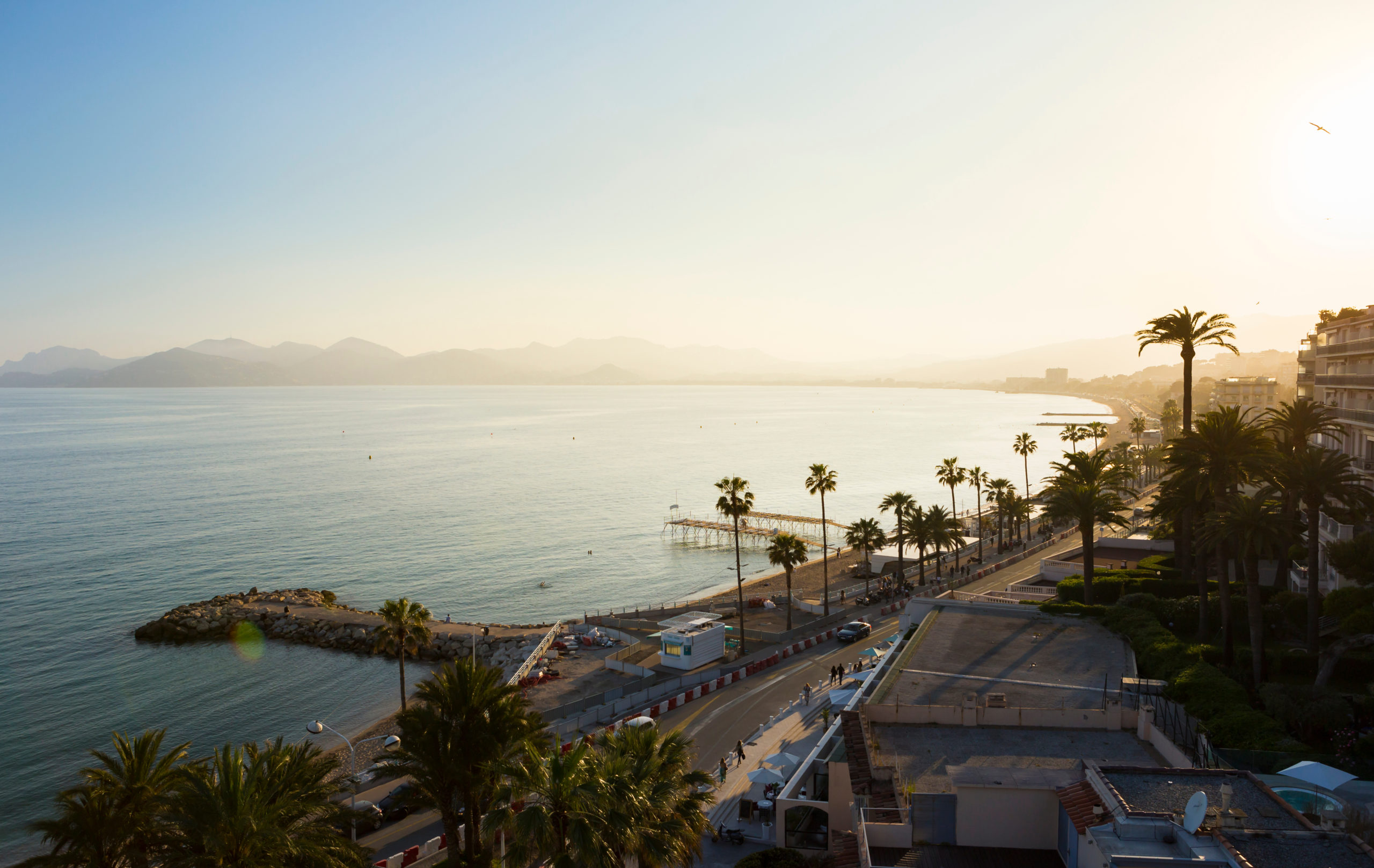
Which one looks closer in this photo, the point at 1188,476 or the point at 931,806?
the point at 931,806

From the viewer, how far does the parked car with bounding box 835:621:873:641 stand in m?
46.9

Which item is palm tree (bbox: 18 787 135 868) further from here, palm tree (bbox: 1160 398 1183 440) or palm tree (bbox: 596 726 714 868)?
palm tree (bbox: 1160 398 1183 440)

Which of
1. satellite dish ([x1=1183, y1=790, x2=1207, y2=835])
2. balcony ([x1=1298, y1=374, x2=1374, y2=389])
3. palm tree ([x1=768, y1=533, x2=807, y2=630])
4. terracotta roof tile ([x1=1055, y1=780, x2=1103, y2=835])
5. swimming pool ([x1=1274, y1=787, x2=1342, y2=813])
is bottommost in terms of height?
palm tree ([x1=768, y1=533, x2=807, y2=630])

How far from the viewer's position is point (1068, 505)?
42188 mm

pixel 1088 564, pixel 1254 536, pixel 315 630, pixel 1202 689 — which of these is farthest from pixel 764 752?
pixel 315 630

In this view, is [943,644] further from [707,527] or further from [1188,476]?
[707,527]

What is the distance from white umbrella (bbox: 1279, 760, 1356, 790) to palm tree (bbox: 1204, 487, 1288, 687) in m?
10.9

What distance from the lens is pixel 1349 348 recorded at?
37969 mm

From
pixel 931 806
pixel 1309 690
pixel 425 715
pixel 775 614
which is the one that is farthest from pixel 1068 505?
pixel 425 715

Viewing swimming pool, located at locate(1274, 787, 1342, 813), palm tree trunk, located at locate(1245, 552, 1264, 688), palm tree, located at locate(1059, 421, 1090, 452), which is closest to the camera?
swimming pool, located at locate(1274, 787, 1342, 813)

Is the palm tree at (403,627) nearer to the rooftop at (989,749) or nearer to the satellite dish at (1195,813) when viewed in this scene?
the rooftop at (989,749)

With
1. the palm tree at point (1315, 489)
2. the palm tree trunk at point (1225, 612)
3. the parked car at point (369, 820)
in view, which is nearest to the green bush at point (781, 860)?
the parked car at point (369, 820)

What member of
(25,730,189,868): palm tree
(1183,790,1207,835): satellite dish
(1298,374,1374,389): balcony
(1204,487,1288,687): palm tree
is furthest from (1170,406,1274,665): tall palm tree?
(25,730,189,868): palm tree

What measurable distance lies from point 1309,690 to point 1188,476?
1088cm
